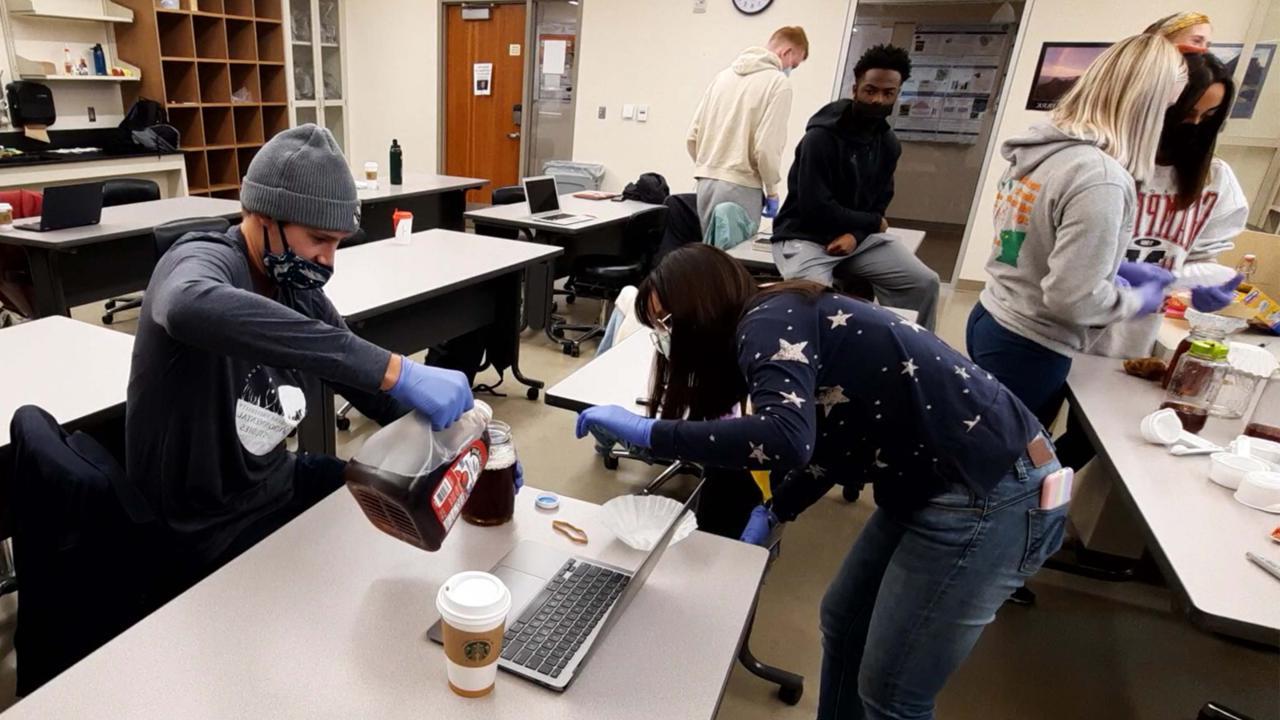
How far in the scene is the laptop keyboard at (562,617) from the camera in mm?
878

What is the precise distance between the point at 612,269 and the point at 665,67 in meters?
3.00

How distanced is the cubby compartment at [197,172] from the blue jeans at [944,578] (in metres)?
6.56

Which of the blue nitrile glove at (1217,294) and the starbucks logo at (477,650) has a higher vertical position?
the blue nitrile glove at (1217,294)

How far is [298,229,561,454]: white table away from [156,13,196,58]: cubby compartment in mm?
3930

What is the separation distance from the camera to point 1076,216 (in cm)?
150

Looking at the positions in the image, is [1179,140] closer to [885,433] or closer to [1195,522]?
[1195,522]

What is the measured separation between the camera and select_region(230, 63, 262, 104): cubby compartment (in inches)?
245

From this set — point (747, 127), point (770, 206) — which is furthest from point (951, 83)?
point (747, 127)

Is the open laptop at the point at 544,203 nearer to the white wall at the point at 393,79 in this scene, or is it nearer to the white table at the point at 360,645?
the white table at the point at 360,645

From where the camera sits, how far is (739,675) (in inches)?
72.7

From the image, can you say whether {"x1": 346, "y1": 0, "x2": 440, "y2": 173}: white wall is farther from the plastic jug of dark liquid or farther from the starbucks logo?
the starbucks logo

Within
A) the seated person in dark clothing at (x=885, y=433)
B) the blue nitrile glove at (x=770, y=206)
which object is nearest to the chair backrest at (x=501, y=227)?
the blue nitrile glove at (x=770, y=206)

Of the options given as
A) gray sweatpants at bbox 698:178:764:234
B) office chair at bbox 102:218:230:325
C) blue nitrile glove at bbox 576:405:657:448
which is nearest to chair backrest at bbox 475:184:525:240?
gray sweatpants at bbox 698:178:764:234

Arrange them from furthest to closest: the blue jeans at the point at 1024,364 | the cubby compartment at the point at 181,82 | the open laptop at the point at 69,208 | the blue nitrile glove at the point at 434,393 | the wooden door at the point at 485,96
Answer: the wooden door at the point at 485,96
the cubby compartment at the point at 181,82
the open laptop at the point at 69,208
the blue jeans at the point at 1024,364
the blue nitrile glove at the point at 434,393
